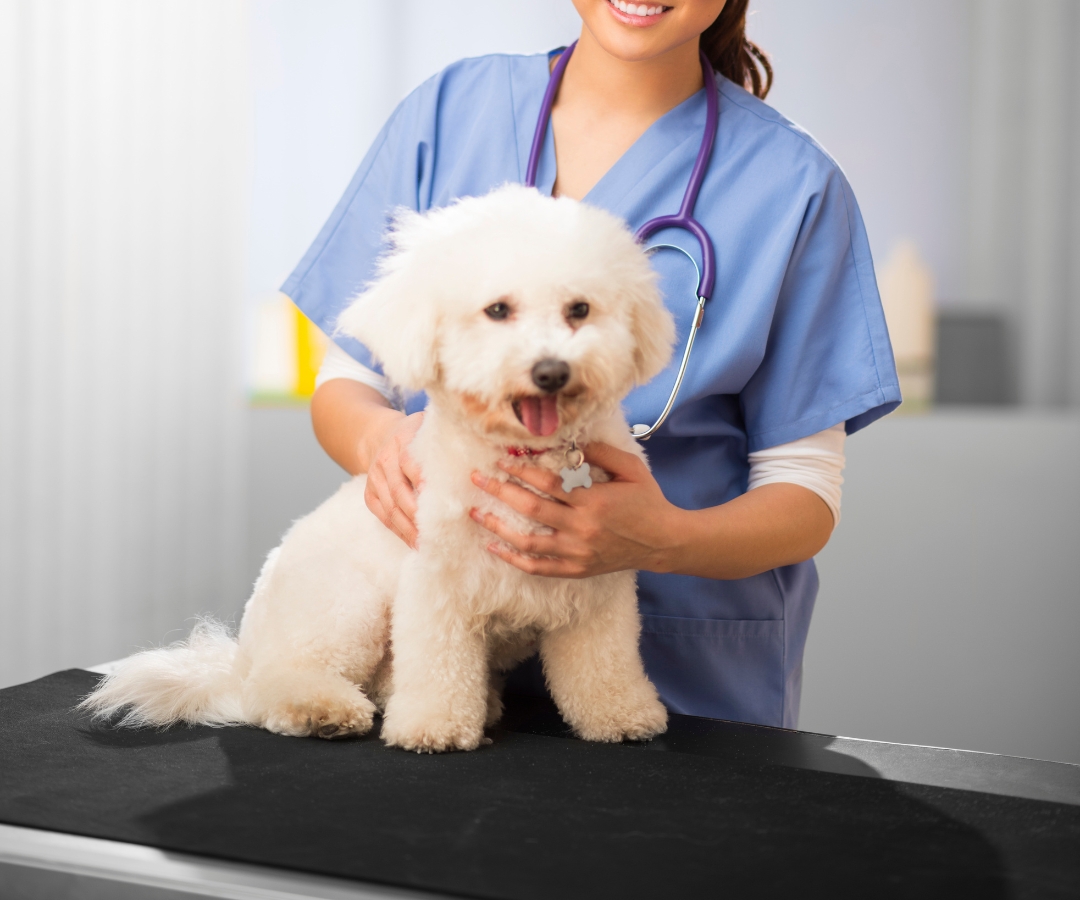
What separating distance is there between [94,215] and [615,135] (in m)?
1.79

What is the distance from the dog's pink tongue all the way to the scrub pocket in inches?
14.9

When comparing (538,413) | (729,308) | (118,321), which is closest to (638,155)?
(729,308)

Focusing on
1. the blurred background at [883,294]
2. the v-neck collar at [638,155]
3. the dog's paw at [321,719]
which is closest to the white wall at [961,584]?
the blurred background at [883,294]

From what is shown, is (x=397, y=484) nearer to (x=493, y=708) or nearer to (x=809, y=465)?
(x=493, y=708)

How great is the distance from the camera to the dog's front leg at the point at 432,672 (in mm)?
905

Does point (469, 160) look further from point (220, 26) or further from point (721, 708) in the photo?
point (220, 26)

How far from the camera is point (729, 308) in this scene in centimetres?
108

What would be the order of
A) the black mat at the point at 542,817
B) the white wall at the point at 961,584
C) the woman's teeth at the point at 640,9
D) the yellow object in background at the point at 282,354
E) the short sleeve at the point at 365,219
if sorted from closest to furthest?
the black mat at the point at 542,817, the woman's teeth at the point at 640,9, the short sleeve at the point at 365,219, the white wall at the point at 961,584, the yellow object in background at the point at 282,354

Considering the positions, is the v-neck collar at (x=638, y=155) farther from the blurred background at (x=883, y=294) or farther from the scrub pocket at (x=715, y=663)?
the blurred background at (x=883, y=294)

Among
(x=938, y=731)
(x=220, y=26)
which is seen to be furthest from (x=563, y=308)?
(x=220, y=26)

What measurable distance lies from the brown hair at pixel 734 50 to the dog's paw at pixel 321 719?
898 millimetres

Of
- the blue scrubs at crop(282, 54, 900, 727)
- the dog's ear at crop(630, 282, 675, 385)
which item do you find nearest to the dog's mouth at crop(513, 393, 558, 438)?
the dog's ear at crop(630, 282, 675, 385)

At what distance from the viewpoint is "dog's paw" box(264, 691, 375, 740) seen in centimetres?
93

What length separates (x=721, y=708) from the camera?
116 centimetres
